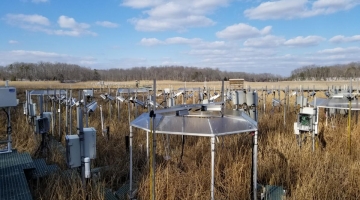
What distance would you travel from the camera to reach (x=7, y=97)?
586cm

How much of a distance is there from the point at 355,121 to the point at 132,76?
56.7m

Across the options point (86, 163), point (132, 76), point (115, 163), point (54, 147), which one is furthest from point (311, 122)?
point (132, 76)

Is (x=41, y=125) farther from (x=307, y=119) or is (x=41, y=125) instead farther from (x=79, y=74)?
(x=79, y=74)

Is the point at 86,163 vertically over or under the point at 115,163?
over

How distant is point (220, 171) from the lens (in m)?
5.55

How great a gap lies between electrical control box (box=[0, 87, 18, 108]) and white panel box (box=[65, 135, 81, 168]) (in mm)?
2580

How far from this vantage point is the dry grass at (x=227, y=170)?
463 centimetres

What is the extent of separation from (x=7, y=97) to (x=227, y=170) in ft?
15.2

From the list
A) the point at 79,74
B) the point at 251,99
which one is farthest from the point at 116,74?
the point at 251,99

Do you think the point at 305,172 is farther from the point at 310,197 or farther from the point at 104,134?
the point at 104,134

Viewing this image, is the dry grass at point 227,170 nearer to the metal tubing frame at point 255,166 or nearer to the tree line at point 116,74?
the metal tubing frame at point 255,166

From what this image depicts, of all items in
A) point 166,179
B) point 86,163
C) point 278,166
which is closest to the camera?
point 86,163

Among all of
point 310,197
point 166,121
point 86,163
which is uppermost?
→ point 166,121

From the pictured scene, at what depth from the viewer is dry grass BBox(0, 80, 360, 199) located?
4633 mm
